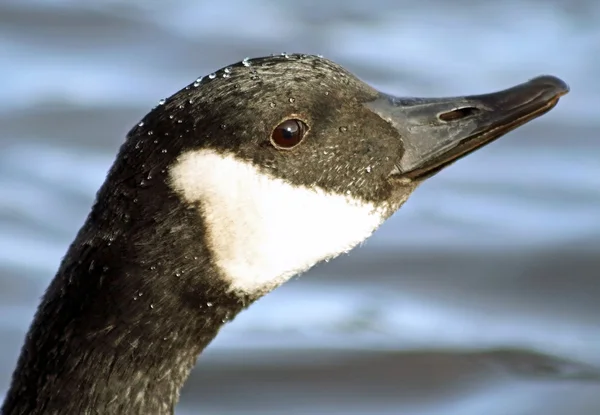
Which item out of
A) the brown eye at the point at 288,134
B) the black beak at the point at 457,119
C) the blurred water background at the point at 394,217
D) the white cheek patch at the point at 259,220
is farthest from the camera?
the blurred water background at the point at 394,217

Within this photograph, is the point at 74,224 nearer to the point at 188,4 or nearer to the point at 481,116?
the point at 188,4

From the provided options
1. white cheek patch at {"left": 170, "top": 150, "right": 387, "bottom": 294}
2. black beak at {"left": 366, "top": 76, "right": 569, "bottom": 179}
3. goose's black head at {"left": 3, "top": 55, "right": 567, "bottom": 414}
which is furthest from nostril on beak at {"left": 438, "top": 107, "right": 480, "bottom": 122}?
white cheek patch at {"left": 170, "top": 150, "right": 387, "bottom": 294}

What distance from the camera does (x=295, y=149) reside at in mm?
4555

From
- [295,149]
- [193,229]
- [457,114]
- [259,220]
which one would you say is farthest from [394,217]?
[193,229]

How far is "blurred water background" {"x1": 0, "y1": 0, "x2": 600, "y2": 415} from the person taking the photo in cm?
708

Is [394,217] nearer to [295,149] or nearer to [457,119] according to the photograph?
[457,119]

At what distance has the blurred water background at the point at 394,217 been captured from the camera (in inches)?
279

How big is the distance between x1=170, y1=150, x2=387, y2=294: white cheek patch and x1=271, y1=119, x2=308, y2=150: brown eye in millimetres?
117

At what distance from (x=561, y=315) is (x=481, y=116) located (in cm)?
311

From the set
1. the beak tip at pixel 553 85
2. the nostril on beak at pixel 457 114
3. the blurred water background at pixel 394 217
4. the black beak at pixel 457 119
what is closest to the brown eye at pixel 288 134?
the black beak at pixel 457 119

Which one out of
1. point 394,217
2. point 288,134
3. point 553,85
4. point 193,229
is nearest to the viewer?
point 193,229

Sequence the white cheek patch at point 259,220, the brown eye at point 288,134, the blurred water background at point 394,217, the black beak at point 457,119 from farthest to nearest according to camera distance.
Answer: the blurred water background at point 394,217
the black beak at point 457,119
the brown eye at point 288,134
the white cheek patch at point 259,220

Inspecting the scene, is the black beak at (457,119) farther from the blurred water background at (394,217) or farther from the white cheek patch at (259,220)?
the blurred water background at (394,217)

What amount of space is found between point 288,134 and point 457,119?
64 cm
